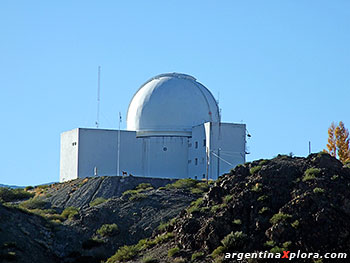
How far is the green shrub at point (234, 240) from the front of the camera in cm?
2312

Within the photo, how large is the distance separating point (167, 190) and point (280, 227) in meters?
12.7

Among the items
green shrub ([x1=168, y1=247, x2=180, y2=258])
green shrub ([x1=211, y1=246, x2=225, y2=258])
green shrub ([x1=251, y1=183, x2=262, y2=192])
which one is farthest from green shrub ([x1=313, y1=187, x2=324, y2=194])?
green shrub ([x1=168, y1=247, x2=180, y2=258])

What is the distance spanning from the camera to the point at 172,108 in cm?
4884

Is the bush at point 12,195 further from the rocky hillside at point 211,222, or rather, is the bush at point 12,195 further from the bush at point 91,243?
the bush at point 91,243

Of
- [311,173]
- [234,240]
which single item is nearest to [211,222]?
[234,240]

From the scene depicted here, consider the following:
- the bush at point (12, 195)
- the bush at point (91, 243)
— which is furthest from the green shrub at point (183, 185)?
the bush at point (12, 195)

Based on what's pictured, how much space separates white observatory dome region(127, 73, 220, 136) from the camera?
48875mm

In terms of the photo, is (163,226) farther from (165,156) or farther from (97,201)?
(165,156)

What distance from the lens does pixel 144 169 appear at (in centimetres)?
4731

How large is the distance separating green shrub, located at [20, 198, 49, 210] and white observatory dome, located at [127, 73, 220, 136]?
46.4ft

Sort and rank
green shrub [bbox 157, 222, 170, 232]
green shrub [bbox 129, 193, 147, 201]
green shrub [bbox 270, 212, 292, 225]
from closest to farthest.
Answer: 1. green shrub [bbox 270, 212, 292, 225]
2. green shrub [bbox 157, 222, 170, 232]
3. green shrub [bbox 129, 193, 147, 201]

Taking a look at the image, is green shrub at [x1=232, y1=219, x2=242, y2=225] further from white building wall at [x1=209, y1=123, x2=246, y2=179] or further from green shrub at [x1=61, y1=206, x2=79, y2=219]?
white building wall at [x1=209, y1=123, x2=246, y2=179]

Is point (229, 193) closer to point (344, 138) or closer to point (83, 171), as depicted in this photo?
point (83, 171)

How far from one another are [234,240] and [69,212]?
466 inches
